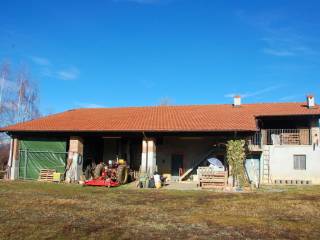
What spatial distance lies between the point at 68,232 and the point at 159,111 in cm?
2064

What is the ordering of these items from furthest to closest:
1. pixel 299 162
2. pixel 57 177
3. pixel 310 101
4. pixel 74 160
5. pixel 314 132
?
pixel 310 101 < pixel 314 132 < pixel 299 162 < pixel 74 160 < pixel 57 177

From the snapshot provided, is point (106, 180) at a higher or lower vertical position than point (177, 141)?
lower

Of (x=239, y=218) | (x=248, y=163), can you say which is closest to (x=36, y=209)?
(x=239, y=218)

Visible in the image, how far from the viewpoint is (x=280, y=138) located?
2588 cm

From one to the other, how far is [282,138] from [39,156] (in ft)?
50.6

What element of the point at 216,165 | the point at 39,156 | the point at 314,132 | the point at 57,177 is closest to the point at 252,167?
the point at 216,165

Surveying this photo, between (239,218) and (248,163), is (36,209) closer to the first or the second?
(239,218)

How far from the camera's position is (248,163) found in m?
25.8

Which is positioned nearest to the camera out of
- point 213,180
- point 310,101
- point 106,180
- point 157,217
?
point 157,217

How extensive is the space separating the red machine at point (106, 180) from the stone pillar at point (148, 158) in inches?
68.9

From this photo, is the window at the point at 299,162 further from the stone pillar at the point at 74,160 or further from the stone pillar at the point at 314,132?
the stone pillar at the point at 74,160

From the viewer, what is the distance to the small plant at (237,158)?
21.0 metres

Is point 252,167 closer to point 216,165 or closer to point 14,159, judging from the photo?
point 216,165

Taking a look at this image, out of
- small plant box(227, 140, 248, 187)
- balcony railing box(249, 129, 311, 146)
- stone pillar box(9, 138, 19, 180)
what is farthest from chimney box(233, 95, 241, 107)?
stone pillar box(9, 138, 19, 180)
